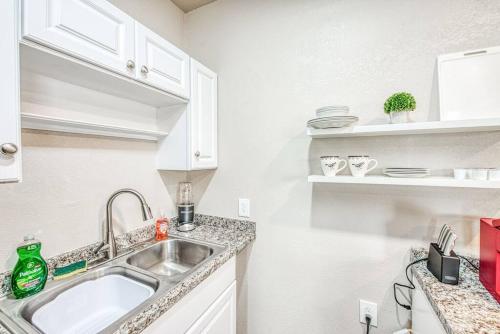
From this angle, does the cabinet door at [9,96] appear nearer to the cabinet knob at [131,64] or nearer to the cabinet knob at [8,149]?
the cabinet knob at [8,149]

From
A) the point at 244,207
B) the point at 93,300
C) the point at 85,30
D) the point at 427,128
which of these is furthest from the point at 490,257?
the point at 85,30

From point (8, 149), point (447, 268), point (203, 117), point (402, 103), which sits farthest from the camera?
point (203, 117)

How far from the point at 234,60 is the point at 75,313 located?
157 centimetres

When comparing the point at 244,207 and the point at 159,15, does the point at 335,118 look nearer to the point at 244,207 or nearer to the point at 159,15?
the point at 244,207

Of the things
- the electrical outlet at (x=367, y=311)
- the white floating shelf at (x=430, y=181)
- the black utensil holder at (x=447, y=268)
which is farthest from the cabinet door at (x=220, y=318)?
the black utensil holder at (x=447, y=268)

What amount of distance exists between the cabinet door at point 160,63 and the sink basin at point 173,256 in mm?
876

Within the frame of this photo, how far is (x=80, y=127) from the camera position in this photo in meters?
1.00

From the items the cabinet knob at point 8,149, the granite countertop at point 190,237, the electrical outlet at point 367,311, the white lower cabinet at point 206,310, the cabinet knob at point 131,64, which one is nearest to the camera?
the cabinet knob at point 8,149

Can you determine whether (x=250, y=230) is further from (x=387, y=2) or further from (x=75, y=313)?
(x=387, y=2)

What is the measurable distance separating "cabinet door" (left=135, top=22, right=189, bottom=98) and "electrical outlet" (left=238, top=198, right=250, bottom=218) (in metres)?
0.74

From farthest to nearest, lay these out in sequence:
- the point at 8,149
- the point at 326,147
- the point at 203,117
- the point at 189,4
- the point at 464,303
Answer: the point at 189,4 < the point at 203,117 < the point at 326,147 < the point at 464,303 < the point at 8,149

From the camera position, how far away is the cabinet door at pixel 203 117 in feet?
4.33

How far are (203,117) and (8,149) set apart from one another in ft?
3.02

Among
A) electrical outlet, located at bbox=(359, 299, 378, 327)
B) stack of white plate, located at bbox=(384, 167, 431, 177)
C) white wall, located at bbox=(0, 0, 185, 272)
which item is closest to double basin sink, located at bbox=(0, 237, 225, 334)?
white wall, located at bbox=(0, 0, 185, 272)
